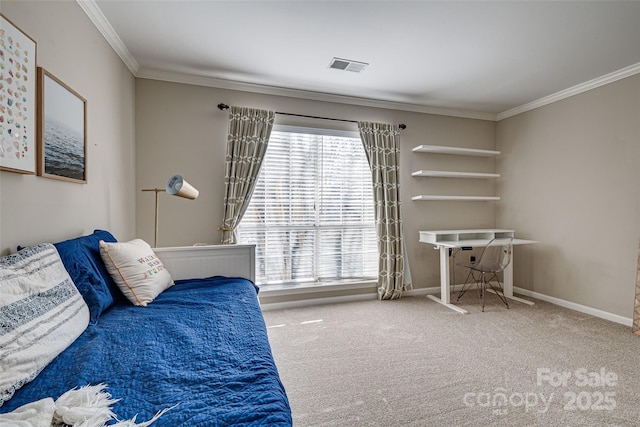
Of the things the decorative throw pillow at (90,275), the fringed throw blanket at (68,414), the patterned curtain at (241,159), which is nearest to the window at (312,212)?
the patterned curtain at (241,159)

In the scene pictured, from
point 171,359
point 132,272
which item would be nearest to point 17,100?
point 132,272

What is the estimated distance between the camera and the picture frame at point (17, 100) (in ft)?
4.24

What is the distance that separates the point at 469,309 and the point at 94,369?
11.5ft

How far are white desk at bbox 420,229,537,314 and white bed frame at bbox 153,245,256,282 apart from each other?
2.24m

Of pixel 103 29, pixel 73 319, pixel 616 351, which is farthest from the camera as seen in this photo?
pixel 616 351

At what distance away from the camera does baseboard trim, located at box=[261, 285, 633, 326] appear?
10.1 ft

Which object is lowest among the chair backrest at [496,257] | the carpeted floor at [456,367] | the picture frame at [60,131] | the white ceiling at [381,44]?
the carpeted floor at [456,367]

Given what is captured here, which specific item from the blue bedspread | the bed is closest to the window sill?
the bed

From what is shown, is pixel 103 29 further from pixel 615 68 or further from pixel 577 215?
pixel 577 215

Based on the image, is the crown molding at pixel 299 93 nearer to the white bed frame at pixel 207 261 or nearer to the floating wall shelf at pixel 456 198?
the floating wall shelf at pixel 456 198

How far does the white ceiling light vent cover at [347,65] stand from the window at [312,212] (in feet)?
2.65

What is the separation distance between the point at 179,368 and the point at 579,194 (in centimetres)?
424

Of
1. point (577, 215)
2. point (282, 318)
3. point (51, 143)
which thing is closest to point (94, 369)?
point (51, 143)

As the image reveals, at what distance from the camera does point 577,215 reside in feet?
11.1
